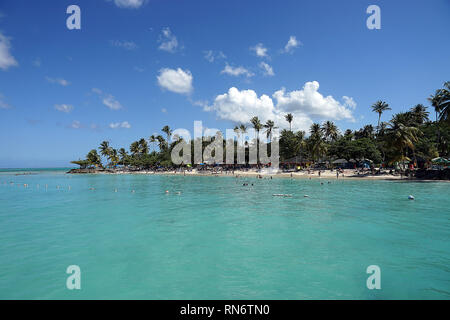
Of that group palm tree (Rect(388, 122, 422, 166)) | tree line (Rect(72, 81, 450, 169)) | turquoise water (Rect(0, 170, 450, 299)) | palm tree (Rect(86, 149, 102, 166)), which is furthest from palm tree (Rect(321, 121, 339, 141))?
palm tree (Rect(86, 149, 102, 166))

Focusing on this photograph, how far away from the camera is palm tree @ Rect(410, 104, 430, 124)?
6489cm

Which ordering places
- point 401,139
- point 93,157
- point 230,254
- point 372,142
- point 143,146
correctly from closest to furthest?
point 230,254 < point 401,139 < point 372,142 < point 93,157 < point 143,146

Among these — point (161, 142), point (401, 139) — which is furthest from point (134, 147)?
point (401, 139)

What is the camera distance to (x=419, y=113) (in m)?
65.4

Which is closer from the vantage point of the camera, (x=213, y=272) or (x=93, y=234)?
(x=213, y=272)

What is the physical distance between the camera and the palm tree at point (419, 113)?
64.9 meters

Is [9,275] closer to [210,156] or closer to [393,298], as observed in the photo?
[393,298]

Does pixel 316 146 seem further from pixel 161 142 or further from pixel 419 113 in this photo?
pixel 161 142

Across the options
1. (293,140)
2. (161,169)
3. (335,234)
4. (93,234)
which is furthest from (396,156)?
(161,169)

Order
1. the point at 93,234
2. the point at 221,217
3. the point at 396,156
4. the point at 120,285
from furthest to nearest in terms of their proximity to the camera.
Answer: the point at 396,156, the point at 221,217, the point at 93,234, the point at 120,285
